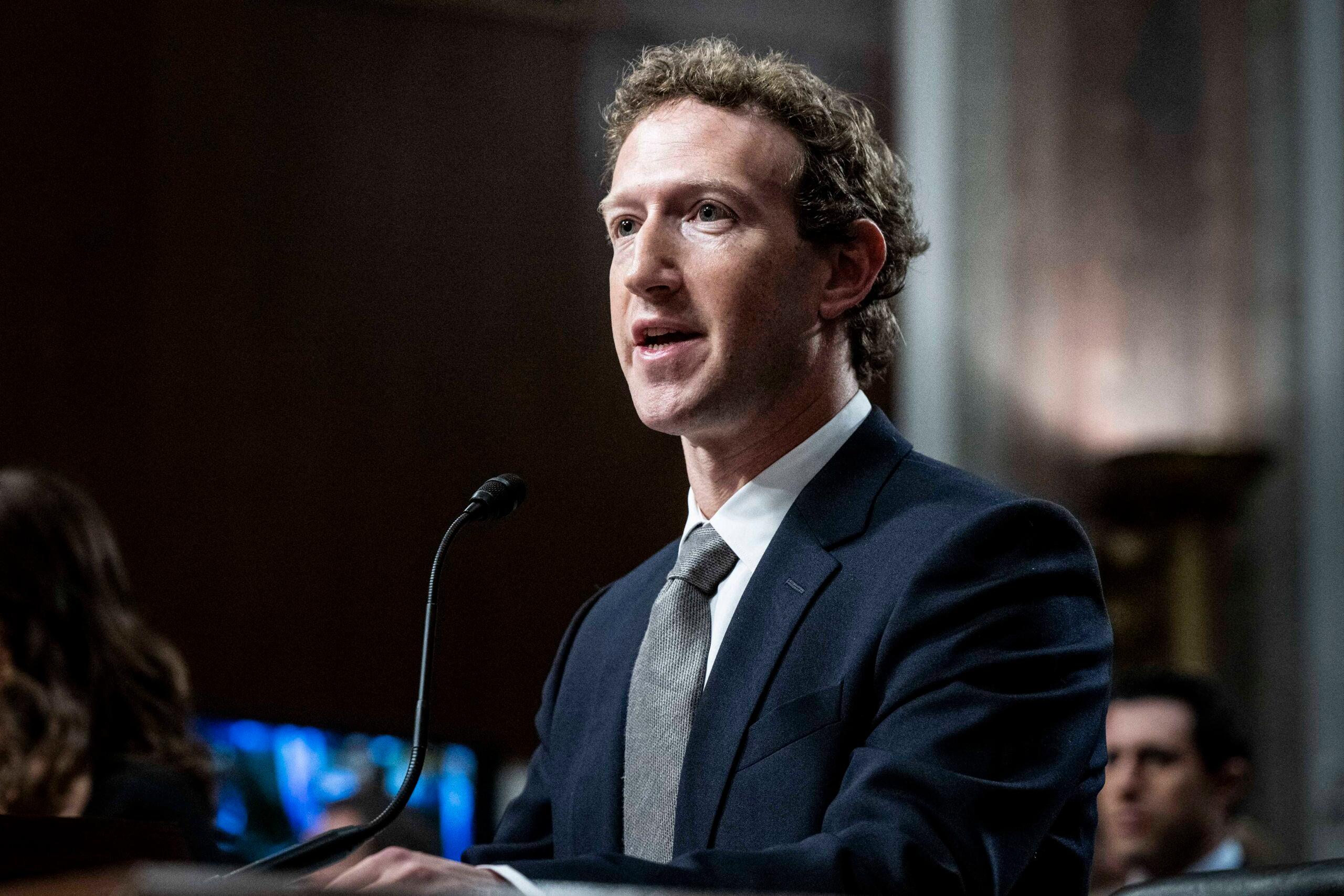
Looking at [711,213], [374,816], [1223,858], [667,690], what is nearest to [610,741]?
[667,690]

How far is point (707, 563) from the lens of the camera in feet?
6.32

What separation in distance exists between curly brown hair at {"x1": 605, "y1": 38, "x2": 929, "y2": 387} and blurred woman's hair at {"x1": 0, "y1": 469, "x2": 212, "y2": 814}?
1.44m

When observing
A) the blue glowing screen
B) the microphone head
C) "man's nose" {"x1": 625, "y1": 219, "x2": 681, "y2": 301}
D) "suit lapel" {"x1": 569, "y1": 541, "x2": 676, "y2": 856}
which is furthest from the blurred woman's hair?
the blue glowing screen

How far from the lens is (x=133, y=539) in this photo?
20.8ft

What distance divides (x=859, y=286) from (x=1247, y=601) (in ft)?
17.8

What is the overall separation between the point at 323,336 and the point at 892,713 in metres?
5.29

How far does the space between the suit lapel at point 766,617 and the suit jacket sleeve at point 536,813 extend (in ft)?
0.73

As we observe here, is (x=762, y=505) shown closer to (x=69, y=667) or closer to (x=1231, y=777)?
(x=69, y=667)

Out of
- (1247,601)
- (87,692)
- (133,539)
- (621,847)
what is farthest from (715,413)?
(1247,601)

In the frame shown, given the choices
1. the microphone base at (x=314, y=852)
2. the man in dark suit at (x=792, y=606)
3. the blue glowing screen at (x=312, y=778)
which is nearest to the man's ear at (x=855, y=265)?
the man in dark suit at (x=792, y=606)

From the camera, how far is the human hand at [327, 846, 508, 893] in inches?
50.4

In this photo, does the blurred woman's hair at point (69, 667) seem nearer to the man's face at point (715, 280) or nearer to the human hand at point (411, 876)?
the man's face at point (715, 280)

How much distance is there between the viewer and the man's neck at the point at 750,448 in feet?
6.47

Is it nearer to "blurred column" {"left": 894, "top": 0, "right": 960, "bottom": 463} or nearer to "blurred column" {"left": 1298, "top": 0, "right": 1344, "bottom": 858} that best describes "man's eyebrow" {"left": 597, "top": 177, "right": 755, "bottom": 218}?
"blurred column" {"left": 894, "top": 0, "right": 960, "bottom": 463}
